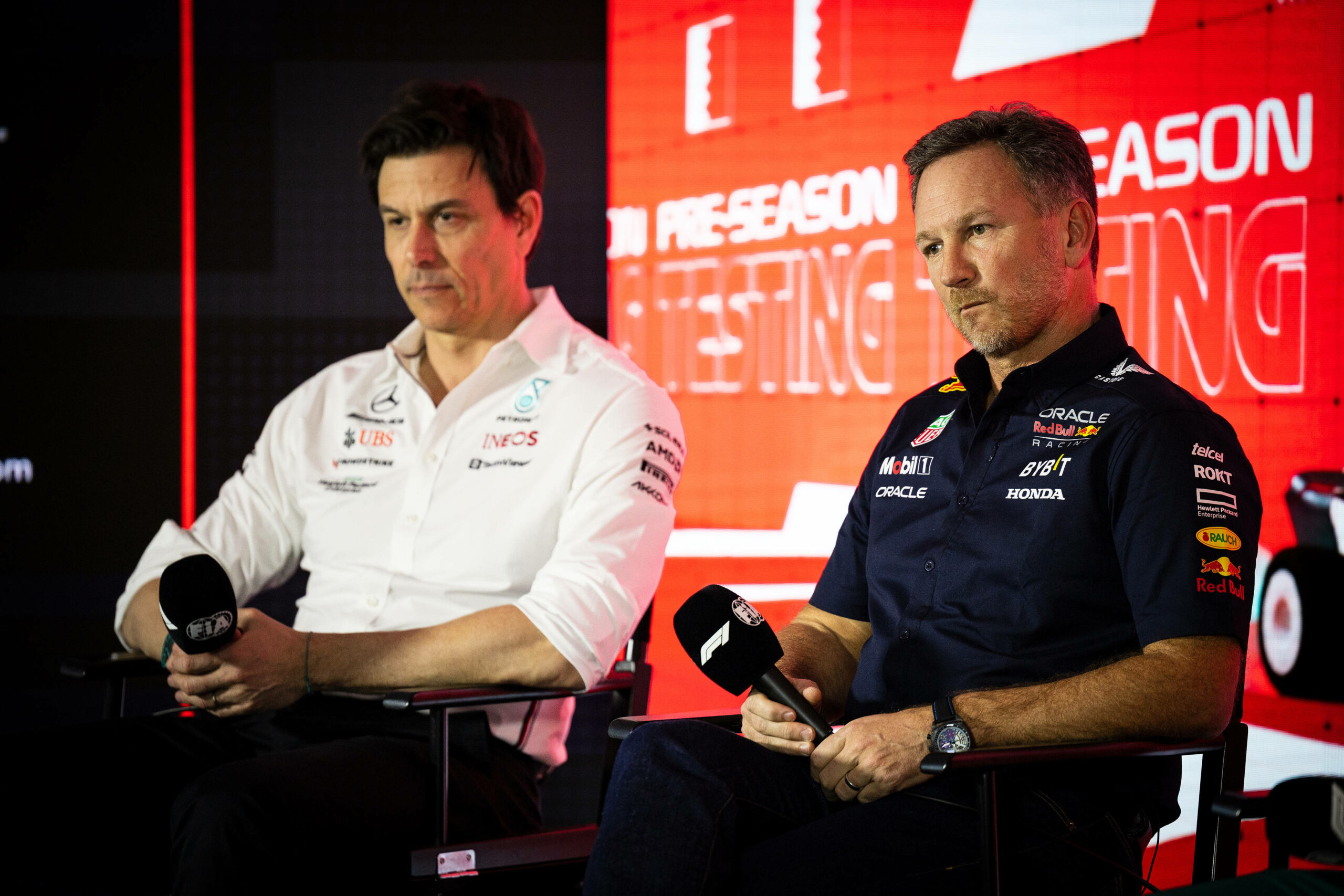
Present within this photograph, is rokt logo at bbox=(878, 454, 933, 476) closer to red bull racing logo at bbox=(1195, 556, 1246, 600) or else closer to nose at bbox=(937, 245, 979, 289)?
nose at bbox=(937, 245, 979, 289)

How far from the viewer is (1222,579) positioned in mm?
1489

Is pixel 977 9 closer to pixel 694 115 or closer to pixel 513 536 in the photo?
pixel 694 115

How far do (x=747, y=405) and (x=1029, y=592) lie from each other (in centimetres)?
153

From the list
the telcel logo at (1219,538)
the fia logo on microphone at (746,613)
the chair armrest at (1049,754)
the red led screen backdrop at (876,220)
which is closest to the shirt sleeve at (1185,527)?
the telcel logo at (1219,538)

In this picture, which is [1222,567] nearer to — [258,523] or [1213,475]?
[1213,475]

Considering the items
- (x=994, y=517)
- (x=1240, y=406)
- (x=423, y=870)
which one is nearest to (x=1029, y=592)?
(x=994, y=517)

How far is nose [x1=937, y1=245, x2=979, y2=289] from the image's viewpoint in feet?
5.82

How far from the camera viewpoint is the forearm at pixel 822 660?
1.85 metres

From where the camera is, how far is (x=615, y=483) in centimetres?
213

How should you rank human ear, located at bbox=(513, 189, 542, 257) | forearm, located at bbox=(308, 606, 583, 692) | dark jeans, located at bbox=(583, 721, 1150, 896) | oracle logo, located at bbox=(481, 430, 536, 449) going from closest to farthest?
dark jeans, located at bbox=(583, 721, 1150, 896), forearm, located at bbox=(308, 606, 583, 692), oracle logo, located at bbox=(481, 430, 536, 449), human ear, located at bbox=(513, 189, 542, 257)

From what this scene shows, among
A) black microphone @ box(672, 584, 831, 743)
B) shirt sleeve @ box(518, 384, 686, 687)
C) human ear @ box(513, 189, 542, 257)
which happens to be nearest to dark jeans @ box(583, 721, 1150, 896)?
black microphone @ box(672, 584, 831, 743)

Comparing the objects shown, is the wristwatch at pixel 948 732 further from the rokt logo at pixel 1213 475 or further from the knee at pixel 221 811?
the knee at pixel 221 811

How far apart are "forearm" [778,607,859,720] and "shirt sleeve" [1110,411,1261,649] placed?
0.51 metres

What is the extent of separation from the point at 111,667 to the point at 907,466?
151 centimetres
